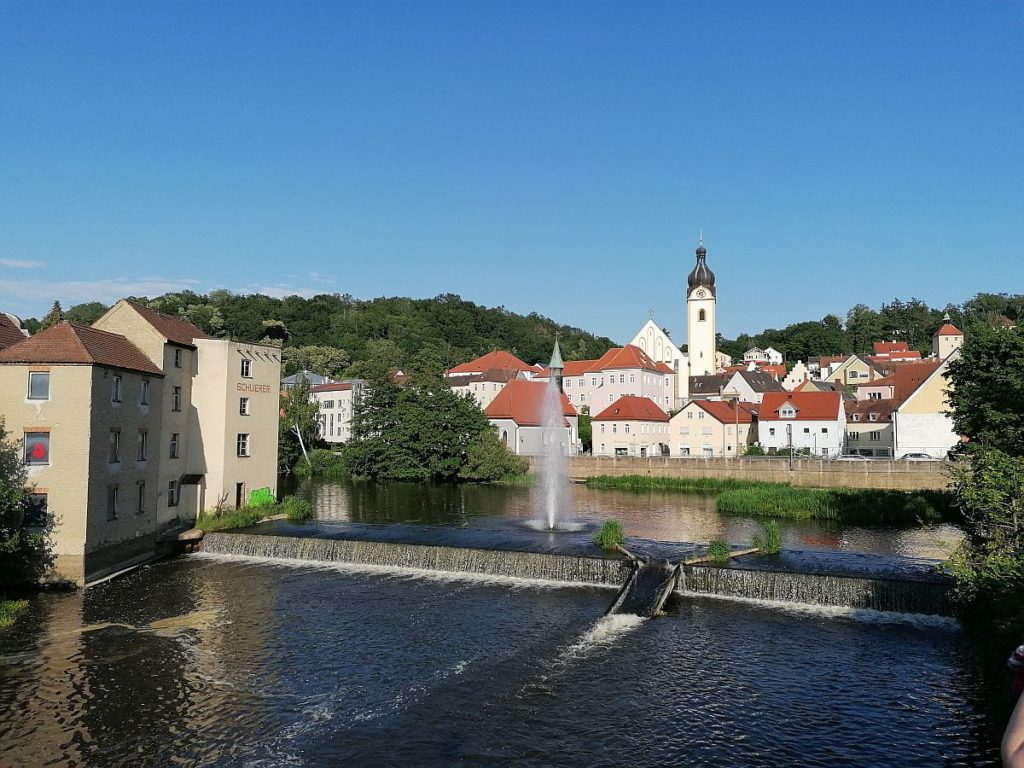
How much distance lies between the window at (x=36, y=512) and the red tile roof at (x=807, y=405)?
71.5 metres

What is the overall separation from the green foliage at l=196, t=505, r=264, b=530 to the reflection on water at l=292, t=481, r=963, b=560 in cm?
521

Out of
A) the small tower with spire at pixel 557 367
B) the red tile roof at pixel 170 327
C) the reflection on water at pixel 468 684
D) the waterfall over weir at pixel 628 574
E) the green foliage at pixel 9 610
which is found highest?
the small tower with spire at pixel 557 367

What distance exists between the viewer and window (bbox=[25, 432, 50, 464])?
90.7ft

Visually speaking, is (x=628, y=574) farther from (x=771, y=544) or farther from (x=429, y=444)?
(x=429, y=444)

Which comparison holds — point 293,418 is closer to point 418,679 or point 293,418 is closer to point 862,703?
point 418,679

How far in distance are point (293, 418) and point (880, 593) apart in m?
61.7

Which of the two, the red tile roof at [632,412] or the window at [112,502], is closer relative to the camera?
the window at [112,502]

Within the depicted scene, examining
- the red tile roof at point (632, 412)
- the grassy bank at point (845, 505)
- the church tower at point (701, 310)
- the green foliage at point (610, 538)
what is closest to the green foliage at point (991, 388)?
the grassy bank at point (845, 505)

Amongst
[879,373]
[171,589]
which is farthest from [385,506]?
[879,373]

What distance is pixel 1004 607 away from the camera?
18.5 meters

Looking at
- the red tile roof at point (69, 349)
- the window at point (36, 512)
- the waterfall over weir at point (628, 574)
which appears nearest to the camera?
the waterfall over weir at point (628, 574)

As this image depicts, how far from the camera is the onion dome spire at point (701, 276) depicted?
114 meters

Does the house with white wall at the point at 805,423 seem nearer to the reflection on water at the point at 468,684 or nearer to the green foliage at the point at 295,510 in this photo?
the green foliage at the point at 295,510

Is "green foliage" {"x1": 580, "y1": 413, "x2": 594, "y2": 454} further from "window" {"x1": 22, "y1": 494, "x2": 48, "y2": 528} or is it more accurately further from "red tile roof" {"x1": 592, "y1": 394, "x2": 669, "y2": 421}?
"window" {"x1": 22, "y1": 494, "x2": 48, "y2": 528}
